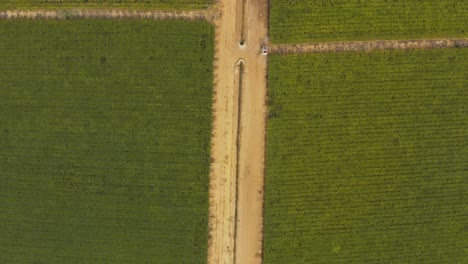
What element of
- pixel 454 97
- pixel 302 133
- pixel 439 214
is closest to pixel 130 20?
pixel 302 133

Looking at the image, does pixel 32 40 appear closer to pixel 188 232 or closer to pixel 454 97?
pixel 188 232

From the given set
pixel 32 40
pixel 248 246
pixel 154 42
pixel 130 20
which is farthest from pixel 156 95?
pixel 248 246

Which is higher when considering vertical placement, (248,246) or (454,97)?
(454,97)

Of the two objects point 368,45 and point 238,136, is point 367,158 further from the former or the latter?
point 238,136

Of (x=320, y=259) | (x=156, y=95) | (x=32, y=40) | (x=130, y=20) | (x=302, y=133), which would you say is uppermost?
(x=130, y=20)

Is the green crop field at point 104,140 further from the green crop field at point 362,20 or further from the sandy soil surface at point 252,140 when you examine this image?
the green crop field at point 362,20
